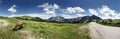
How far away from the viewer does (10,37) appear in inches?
3477

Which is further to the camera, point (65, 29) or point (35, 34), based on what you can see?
point (65, 29)

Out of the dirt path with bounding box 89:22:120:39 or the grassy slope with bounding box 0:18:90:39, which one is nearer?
the grassy slope with bounding box 0:18:90:39

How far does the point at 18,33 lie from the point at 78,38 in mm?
24568

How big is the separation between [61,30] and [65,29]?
1.93 meters

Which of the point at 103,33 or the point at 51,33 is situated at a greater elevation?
the point at 51,33

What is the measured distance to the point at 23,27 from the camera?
→ 9506cm

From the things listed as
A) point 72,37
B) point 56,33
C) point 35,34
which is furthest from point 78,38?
point 35,34

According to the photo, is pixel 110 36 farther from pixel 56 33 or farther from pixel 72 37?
pixel 56 33

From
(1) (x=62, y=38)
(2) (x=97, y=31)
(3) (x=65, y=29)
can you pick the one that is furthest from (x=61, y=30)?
(2) (x=97, y=31)

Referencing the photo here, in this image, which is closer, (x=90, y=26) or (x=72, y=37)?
(x=72, y=37)

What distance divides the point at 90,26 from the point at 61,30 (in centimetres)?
1266

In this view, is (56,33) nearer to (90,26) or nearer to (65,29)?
(65,29)

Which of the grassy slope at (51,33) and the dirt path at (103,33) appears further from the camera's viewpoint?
the dirt path at (103,33)

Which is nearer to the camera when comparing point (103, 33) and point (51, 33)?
point (51, 33)
